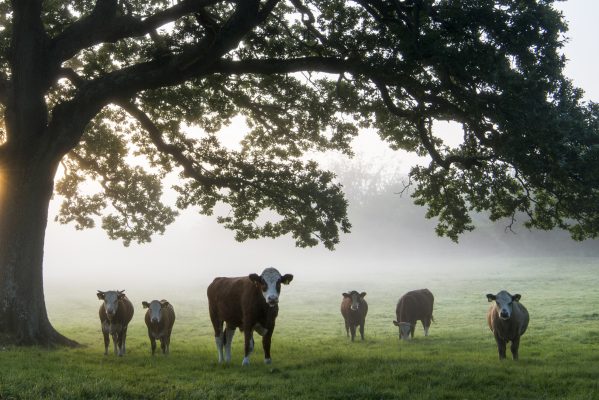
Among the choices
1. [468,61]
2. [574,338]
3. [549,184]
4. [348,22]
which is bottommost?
[574,338]

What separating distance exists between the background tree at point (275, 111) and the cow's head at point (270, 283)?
5208 millimetres

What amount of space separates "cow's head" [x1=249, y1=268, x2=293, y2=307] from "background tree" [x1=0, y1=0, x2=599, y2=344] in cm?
521

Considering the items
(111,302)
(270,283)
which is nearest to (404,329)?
(270,283)

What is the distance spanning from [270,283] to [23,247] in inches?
310

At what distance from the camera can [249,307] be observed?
12734 mm


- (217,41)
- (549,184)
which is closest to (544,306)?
(549,184)

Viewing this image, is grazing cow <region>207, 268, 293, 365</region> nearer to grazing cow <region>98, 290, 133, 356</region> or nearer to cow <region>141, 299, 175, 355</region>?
cow <region>141, 299, 175, 355</region>

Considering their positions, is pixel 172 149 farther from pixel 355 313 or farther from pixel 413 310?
pixel 413 310

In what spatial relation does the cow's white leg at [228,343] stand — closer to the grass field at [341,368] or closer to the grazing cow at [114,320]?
the grass field at [341,368]

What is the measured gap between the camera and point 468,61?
12672 mm

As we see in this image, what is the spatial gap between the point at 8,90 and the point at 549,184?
15875 mm

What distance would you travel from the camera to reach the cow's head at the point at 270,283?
1204cm

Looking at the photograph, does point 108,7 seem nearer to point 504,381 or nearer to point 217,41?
point 217,41

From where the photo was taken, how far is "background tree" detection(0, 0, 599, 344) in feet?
42.5
